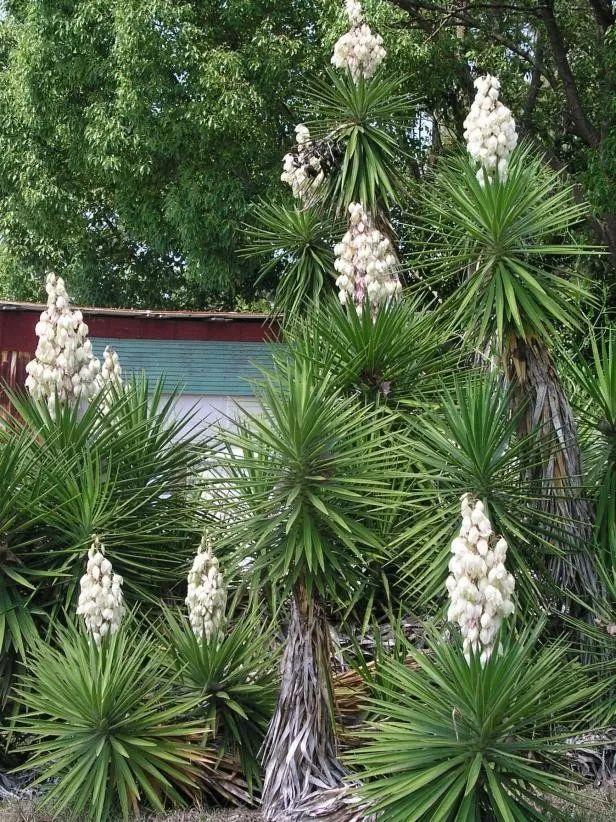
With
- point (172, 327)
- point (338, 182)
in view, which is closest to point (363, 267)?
point (338, 182)

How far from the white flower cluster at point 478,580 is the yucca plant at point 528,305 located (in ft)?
4.81

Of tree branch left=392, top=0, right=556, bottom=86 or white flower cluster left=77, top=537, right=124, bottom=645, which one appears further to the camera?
tree branch left=392, top=0, right=556, bottom=86

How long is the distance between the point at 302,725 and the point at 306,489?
1206 millimetres

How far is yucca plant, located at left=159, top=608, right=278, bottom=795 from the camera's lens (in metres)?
6.10

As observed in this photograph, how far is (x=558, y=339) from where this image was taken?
6.79 meters

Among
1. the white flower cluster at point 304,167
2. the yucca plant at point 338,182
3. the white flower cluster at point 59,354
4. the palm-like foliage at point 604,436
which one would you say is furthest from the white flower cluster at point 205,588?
the white flower cluster at point 304,167

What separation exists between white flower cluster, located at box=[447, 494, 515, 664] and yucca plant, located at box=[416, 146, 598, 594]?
1.47 meters

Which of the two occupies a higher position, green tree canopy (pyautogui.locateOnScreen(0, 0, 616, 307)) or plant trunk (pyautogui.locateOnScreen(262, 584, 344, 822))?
green tree canopy (pyautogui.locateOnScreen(0, 0, 616, 307))

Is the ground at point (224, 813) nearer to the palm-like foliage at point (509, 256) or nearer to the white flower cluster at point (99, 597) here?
the white flower cluster at point (99, 597)

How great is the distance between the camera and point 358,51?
26.2 ft

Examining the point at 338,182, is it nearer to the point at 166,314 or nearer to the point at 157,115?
the point at 166,314

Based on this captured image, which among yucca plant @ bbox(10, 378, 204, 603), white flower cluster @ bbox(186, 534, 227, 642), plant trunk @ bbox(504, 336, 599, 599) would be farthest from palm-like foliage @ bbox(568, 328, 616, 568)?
yucca plant @ bbox(10, 378, 204, 603)

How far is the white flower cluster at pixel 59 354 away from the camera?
6.77m

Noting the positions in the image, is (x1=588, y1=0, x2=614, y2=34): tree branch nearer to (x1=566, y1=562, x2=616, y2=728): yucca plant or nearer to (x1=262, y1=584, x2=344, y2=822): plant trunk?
(x1=566, y1=562, x2=616, y2=728): yucca plant
